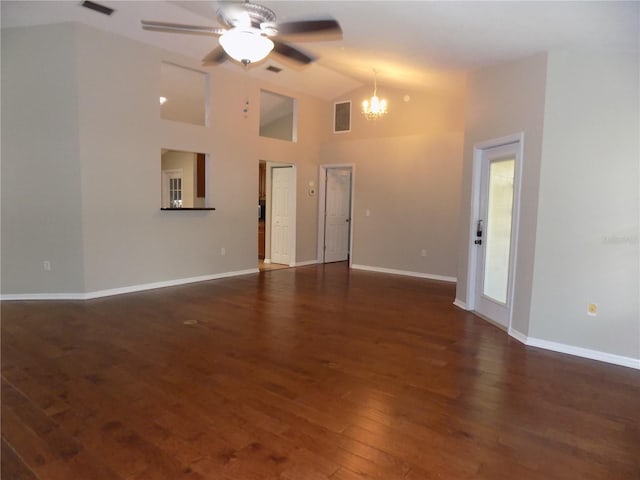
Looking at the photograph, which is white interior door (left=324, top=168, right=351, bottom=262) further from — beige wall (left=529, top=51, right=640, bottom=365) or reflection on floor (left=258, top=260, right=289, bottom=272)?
beige wall (left=529, top=51, right=640, bottom=365)

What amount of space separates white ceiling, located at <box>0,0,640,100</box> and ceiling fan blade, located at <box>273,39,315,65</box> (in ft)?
1.55

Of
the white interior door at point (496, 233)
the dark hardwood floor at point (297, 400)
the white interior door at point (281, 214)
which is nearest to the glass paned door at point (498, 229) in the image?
the white interior door at point (496, 233)

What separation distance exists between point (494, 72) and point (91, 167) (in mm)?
4977

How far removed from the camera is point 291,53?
3.75 m

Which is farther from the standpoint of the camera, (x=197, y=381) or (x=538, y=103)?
(x=538, y=103)

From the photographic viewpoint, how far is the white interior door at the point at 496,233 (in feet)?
Result: 14.3

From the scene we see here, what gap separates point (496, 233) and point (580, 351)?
1561mm

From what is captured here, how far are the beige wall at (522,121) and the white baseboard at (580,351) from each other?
0.10 meters

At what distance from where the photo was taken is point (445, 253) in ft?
23.5

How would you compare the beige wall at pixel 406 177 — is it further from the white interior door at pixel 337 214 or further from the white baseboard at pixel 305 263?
the white baseboard at pixel 305 263

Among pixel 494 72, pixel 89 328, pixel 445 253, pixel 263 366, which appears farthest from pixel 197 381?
pixel 445 253

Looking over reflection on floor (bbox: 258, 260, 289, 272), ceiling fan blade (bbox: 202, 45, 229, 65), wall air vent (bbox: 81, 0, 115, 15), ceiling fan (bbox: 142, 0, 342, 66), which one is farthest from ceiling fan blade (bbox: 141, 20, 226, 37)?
reflection on floor (bbox: 258, 260, 289, 272)

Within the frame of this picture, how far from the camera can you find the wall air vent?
451cm

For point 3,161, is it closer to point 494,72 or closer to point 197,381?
point 197,381
